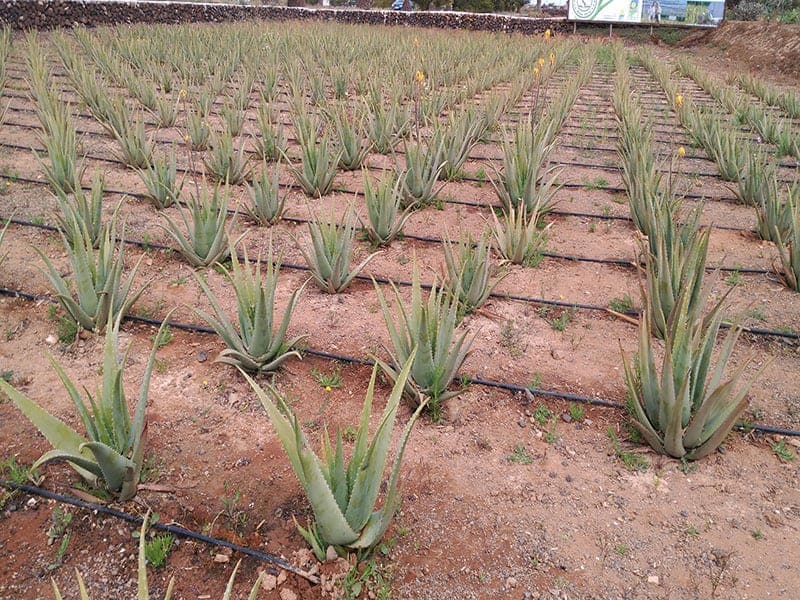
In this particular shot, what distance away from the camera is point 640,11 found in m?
20.3

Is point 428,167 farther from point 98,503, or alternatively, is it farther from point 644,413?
point 98,503

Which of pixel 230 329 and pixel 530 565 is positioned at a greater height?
pixel 230 329

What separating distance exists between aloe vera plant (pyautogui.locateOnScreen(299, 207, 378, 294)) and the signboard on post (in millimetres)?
20774

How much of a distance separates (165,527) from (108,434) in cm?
34

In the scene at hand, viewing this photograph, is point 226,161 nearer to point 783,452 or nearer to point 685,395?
point 685,395

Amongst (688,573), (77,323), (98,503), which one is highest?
(77,323)

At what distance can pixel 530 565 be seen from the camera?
1830 mm

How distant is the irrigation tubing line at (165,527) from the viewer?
69.4 inches

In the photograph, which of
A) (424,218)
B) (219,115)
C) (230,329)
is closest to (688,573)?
(230,329)

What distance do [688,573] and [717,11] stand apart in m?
22.9

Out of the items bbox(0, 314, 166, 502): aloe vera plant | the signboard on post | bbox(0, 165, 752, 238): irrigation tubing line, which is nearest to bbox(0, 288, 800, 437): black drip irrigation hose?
bbox(0, 314, 166, 502): aloe vera plant

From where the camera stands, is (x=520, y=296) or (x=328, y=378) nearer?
(x=328, y=378)

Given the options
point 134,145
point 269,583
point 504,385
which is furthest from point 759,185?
point 134,145

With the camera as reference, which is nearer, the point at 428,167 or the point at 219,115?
the point at 428,167
